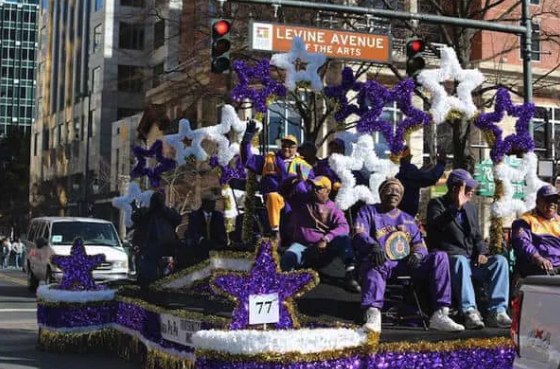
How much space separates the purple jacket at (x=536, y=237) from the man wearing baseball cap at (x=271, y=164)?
3.27m

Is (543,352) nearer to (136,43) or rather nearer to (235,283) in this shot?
(235,283)

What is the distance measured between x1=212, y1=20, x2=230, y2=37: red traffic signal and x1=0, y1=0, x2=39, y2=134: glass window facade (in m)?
109

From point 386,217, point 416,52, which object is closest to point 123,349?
point 386,217

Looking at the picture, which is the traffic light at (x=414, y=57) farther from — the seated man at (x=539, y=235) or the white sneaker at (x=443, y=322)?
the white sneaker at (x=443, y=322)

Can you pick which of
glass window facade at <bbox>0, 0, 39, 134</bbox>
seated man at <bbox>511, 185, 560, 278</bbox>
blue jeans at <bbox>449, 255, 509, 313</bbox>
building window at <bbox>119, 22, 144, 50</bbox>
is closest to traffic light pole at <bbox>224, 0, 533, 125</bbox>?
→ seated man at <bbox>511, 185, 560, 278</bbox>

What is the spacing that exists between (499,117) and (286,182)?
286cm

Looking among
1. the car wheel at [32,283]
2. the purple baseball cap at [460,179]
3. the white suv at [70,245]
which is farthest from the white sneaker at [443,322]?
the car wheel at [32,283]

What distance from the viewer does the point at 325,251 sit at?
8930 millimetres

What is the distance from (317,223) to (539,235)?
235 centimetres

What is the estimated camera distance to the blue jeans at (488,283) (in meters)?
7.29

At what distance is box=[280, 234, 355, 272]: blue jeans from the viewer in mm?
8812

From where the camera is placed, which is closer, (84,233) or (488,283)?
(488,283)

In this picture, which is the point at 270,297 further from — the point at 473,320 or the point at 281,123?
the point at 281,123

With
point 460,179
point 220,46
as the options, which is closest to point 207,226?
point 220,46
